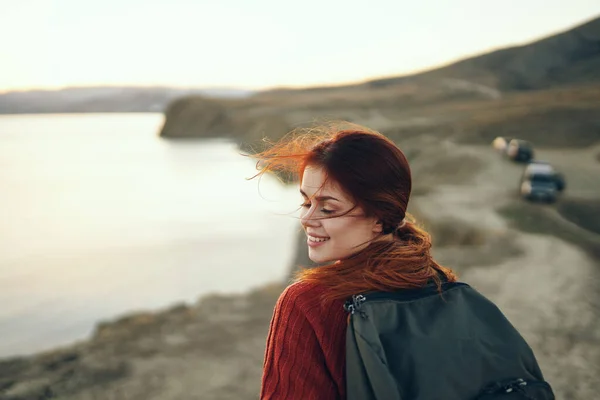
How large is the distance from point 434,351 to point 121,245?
29467mm

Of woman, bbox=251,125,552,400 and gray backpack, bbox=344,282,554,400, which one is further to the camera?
woman, bbox=251,125,552,400

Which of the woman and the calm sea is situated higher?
the woman

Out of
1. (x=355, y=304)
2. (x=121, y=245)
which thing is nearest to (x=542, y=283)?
(x=355, y=304)

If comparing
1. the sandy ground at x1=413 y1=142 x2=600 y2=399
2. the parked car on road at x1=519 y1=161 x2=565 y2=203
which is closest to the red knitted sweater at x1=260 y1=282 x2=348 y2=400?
the sandy ground at x1=413 y1=142 x2=600 y2=399

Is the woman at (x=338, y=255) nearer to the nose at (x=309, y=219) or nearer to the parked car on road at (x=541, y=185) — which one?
the nose at (x=309, y=219)

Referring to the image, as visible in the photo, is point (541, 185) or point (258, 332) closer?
point (258, 332)

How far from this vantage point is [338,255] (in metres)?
1.81

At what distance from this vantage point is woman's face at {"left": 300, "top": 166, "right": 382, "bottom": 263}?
1.72 meters

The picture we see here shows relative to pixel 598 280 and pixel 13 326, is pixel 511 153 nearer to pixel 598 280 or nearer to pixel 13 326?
pixel 598 280

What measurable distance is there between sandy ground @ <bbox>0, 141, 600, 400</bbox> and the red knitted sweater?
644 centimetres

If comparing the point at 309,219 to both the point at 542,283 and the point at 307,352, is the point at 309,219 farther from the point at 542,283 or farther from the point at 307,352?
the point at 542,283

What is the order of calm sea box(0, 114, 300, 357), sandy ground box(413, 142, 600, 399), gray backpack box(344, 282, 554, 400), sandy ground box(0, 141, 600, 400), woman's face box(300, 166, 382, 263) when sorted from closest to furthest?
gray backpack box(344, 282, 554, 400) < woman's face box(300, 166, 382, 263) < sandy ground box(413, 142, 600, 399) < sandy ground box(0, 141, 600, 400) < calm sea box(0, 114, 300, 357)

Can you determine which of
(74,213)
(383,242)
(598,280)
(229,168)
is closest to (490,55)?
(229,168)

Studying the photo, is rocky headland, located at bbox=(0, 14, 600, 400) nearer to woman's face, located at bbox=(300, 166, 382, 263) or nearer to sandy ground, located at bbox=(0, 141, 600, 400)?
sandy ground, located at bbox=(0, 141, 600, 400)
